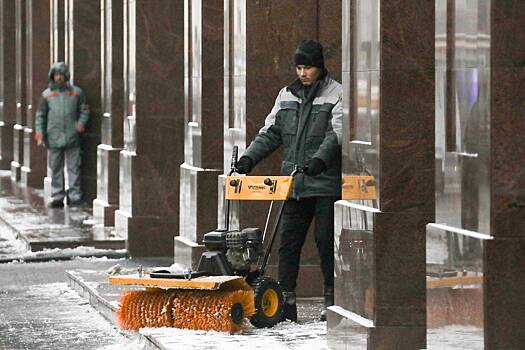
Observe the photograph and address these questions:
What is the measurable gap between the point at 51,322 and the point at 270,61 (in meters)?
2.62

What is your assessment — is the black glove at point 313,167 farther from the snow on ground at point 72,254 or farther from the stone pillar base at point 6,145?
the stone pillar base at point 6,145

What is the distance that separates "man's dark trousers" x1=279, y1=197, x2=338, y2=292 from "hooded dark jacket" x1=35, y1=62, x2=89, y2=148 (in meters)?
11.9

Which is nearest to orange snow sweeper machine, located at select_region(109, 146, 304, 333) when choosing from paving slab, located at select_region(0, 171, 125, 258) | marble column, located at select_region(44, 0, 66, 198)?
paving slab, located at select_region(0, 171, 125, 258)

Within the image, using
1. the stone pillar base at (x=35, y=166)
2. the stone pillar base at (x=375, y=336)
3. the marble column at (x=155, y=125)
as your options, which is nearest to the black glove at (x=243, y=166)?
the stone pillar base at (x=375, y=336)

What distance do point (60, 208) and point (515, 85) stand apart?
53.6 feet

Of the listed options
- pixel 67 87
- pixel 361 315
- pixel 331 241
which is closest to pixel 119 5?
pixel 67 87

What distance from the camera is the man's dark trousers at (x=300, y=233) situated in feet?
36.1

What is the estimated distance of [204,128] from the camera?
1471 cm

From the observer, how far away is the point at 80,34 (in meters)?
23.6

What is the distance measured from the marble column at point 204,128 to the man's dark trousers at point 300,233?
3175mm

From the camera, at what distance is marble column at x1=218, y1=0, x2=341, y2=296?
12.7m

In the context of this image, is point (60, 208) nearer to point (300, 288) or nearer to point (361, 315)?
point (300, 288)

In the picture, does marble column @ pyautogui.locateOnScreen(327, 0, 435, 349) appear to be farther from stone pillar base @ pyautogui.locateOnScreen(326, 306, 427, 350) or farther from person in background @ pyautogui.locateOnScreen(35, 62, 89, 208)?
person in background @ pyautogui.locateOnScreen(35, 62, 89, 208)

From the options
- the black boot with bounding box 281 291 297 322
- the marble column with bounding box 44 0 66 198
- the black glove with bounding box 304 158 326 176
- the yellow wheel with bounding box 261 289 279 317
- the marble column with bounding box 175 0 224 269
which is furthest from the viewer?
the marble column with bounding box 44 0 66 198
